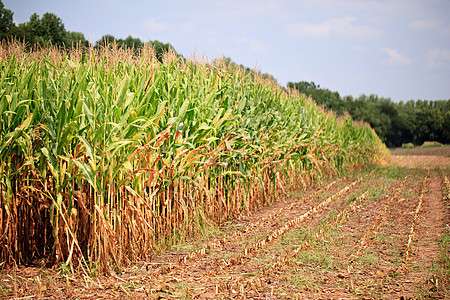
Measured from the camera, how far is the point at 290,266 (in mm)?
4172

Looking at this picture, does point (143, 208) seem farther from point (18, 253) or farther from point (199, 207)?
point (18, 253)

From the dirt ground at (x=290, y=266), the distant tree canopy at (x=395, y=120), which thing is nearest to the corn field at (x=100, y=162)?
the dirt ground at (x=290, y=266)

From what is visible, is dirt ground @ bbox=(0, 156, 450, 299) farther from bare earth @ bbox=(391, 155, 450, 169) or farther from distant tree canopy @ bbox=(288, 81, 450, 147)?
distant tree canopy @ bbox=(288, 81, 450, 147)

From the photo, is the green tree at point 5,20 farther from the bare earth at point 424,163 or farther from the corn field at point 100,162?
the bare earth at point 424,163

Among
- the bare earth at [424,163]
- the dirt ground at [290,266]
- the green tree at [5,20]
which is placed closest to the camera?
the dirt ground at [290,266]

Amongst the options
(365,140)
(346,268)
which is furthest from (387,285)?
(365,140)

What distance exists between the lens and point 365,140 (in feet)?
55.5

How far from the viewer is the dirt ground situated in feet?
11.4

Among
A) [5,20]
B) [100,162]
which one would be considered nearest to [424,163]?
[100,162]

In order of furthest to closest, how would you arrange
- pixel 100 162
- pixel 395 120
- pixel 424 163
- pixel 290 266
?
pixel 395 120, pixel 424 163, pixel 290 266, pixel 100 162

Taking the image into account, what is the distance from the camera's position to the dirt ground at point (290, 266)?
11.4ft

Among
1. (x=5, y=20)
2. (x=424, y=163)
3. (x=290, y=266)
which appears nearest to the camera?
(x=290, y=266)

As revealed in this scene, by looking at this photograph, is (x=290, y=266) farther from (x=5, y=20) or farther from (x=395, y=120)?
(x=395, y=120)

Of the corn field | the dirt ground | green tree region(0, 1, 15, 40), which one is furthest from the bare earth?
green tree region(0, 1, 15, 40)
